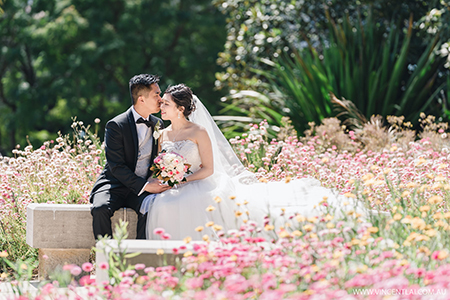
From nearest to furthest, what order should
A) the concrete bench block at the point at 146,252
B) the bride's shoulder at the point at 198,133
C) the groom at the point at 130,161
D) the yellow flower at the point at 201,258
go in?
the yellow flower at the point at 201,258 → the concrete bench block at the point at 146,252 → the groom at the point at 130,161 → the bride's shoulder at the point at 198,133

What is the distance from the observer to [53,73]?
61.0 feet

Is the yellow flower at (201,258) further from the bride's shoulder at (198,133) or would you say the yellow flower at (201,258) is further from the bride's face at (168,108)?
the bride's face at (168,108)

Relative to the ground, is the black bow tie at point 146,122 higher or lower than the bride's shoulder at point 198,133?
higher

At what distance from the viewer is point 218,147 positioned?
15.8 ft

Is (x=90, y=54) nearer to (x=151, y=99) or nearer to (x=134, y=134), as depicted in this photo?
(x=151, y=99)

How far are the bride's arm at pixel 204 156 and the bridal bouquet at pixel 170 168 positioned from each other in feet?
0.70

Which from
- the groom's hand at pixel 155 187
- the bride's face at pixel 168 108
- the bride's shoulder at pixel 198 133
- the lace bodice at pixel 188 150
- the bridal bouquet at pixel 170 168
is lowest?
the groom's hand at pixel 155 187

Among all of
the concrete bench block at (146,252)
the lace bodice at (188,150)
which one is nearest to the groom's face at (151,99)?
the lace bodice at (188,150)

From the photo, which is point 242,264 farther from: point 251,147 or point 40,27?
point 40,27

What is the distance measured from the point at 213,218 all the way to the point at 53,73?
16.2 metres

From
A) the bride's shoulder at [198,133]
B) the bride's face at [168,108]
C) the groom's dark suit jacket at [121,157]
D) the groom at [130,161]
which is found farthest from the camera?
the bride's face at [168,108]

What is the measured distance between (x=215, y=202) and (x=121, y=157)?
0.89 meters

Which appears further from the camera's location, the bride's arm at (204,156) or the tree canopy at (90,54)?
the tree canopy at (90,54)

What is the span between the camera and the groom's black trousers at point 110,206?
392 cm
